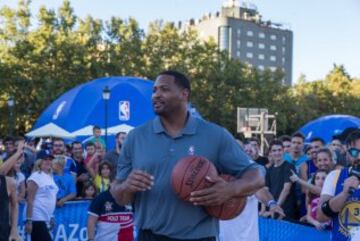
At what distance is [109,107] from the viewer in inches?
1013

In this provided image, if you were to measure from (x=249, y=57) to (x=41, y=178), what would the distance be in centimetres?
15329

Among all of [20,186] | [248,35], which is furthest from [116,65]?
[248,35]

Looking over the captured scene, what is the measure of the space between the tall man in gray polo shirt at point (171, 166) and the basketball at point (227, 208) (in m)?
0.06

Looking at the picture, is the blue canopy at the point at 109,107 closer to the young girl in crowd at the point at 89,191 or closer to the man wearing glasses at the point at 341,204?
the young girl in crowd at the point at 89,191

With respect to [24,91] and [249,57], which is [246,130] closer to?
[24,91]

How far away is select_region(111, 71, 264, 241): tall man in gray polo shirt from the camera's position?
3637mm

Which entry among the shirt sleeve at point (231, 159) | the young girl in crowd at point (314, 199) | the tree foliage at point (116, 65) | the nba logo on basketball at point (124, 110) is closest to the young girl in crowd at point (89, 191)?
the young girl in crowd at point (314, 199)

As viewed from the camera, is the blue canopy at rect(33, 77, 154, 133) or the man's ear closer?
the man's ear

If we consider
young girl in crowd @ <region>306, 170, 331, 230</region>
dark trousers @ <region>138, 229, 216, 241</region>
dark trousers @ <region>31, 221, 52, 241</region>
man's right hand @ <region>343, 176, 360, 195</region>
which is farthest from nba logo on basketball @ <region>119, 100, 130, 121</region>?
dark trousers @ <region>138, 229, 216, 241</region>

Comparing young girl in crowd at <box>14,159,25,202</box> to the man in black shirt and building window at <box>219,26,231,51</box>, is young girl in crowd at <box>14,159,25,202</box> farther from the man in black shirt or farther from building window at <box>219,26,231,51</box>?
building window at <box>219,26,231,51</box>

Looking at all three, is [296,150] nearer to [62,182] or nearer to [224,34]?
[62,182]

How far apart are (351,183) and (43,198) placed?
16.7ft

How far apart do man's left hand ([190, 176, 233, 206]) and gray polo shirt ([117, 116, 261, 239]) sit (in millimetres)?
139

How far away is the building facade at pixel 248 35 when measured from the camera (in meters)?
145
